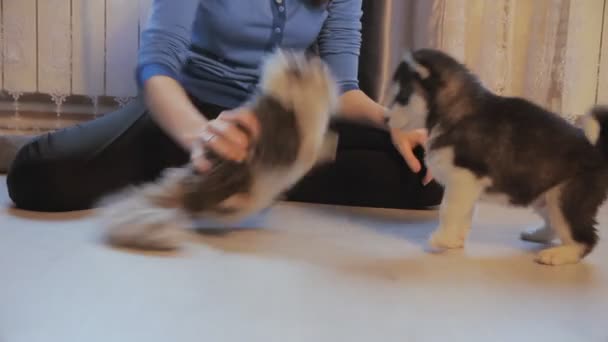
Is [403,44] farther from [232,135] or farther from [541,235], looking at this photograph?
[232,135]

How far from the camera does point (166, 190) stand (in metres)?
0.89

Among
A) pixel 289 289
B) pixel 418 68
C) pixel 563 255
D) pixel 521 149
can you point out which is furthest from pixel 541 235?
pixel 289 289

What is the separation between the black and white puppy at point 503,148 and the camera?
2.80ft

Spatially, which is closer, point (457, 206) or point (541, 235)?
point (457, 206)

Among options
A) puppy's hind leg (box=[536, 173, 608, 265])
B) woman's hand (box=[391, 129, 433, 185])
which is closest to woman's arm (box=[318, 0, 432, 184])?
woman's hand (box=[391, 129, 433, 185])

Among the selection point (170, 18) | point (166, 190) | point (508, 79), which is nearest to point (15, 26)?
point (170, 18)

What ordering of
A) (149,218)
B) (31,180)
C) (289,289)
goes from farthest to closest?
1. (31,180)
2. (149,218)
3. (289,289)

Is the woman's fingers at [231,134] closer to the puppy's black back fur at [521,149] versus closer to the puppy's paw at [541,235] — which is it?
the puppy's black back fur at [521,149]

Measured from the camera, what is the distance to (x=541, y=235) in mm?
1031

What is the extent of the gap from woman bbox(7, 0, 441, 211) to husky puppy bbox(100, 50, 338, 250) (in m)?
0.10

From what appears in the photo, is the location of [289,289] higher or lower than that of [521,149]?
lower

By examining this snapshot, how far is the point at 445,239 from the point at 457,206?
64 millimetres

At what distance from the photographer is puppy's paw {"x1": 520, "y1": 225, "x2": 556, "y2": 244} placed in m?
1.02

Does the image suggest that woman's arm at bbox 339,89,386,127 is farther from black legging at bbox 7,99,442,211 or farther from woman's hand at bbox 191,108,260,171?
woman's hand at bbox 191,108,260,171
